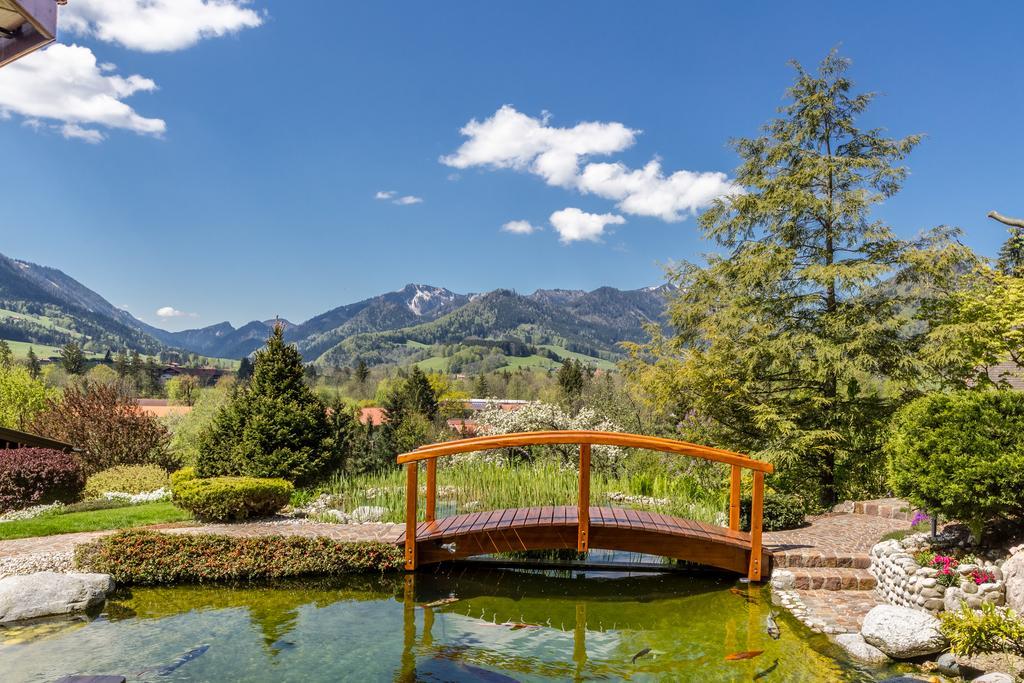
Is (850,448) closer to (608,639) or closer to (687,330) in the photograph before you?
(687,330)

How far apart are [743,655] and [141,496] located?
12764mm

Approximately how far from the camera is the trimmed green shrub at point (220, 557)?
8039mm

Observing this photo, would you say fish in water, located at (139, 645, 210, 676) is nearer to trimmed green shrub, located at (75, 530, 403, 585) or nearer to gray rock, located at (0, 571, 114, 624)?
gray rock, located at (0, 571, 114, 624)

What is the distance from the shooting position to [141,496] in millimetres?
13664

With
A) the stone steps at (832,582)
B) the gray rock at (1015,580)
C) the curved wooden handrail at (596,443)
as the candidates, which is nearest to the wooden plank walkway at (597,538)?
the stone steps at (832,582)

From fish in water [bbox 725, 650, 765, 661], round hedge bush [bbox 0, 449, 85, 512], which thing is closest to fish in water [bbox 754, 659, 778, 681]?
fish in water [bbox 725, 650, 765, 661]

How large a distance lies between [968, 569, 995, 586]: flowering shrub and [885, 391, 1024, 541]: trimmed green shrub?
60 centimetres

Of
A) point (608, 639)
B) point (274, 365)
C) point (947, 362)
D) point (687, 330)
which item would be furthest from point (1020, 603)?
point (274, 365)

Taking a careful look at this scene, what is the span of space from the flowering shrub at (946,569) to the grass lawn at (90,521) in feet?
35.6

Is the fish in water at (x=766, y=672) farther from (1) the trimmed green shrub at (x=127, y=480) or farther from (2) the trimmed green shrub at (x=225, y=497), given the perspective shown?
(1) the trimmed green shrub at (x=127, y=480)

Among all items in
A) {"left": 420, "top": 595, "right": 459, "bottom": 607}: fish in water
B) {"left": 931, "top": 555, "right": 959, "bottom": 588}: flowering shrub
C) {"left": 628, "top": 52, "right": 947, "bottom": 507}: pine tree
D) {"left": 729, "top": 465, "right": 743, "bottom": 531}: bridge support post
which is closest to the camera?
{"left": 931, "top": 555, "right": 959, "bottom": 588}: flowering shrub

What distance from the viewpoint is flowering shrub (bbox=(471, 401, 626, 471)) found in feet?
47.1

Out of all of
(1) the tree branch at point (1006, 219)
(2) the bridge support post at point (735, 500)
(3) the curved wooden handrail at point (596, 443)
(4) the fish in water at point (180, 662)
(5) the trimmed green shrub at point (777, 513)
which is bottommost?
(4) the fish in water at point (180, 662)

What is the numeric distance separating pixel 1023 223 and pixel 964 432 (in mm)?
5456
